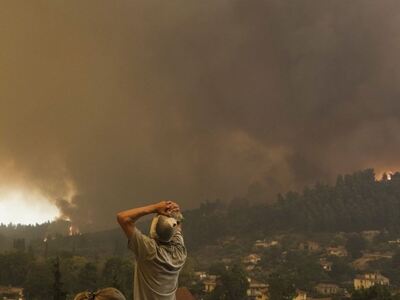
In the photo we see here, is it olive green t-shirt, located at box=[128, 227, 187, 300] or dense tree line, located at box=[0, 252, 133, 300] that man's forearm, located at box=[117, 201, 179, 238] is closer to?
olive green t-shirt, located at box=[128, 227, 187, 300]

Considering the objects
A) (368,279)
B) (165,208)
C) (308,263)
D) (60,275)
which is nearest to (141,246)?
(165,208)

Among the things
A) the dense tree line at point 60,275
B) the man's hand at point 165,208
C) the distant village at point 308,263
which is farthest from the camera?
the distant village at point 308,263

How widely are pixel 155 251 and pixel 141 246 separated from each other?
8 cm

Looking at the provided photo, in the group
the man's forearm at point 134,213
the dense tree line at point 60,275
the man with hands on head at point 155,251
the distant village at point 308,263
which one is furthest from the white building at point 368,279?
the man's forearm at point 134,213

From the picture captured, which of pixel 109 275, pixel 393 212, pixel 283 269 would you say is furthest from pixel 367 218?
pixel 109 275

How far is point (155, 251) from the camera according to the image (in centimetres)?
249

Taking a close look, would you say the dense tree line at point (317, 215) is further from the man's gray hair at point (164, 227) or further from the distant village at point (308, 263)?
the man's gray hair at point (164, 227)

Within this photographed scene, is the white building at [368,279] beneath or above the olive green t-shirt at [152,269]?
beneath

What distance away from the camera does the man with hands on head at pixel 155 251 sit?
2.48 metres

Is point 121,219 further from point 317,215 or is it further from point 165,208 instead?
point 317,215

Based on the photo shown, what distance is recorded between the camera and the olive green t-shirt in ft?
8.12

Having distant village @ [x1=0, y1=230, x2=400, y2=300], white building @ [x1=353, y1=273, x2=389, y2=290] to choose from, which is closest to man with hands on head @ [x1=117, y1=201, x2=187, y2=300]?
distant village @ [x1=0, y1=230, x2=400, y2=300]

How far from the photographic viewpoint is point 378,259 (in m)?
59.8

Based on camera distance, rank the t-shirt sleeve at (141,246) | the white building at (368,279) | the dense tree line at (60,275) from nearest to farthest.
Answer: the t-shirt sleeve at (141,246) → the dense tree line at (60,275) → the white building at (368,279)
